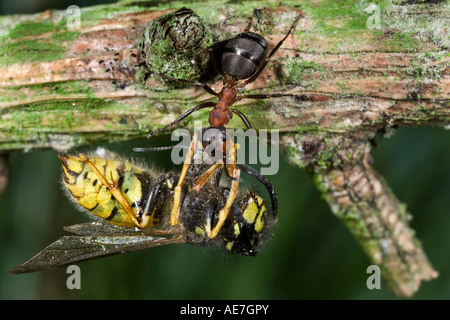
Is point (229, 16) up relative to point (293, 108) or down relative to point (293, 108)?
up

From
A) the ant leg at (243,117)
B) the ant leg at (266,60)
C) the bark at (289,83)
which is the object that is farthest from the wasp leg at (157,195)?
the ant leg at (266,60)

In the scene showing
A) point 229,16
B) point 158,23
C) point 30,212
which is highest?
point 229,16

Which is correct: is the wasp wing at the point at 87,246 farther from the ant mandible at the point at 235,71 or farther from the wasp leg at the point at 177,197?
the ant mandible at the point at 235,71

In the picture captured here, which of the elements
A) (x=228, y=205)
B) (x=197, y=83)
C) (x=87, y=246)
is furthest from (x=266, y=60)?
(x=87, y=246)

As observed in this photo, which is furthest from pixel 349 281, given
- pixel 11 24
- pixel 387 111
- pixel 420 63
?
pixel 11 24

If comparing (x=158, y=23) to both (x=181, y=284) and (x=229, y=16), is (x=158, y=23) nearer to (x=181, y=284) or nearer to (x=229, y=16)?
(x=229, y=16)

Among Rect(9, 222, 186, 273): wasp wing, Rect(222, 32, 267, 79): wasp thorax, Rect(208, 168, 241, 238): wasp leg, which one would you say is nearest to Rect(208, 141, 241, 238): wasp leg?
Rect(208, 168, 241, 238): wasp leg
